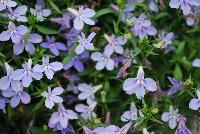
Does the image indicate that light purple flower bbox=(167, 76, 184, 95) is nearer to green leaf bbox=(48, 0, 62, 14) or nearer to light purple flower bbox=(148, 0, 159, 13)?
light purple flower bbox=(148, 0, 159, 13)

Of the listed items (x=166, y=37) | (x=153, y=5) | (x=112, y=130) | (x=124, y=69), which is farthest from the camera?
(x=153, y=5)

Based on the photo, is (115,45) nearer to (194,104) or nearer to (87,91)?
(87,91)

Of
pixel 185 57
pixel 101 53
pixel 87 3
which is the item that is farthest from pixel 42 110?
pixel 185 57

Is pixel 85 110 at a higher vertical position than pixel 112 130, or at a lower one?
lower

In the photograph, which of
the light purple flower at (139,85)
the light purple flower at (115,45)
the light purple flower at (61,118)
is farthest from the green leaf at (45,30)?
the light purple flower at (139,85)

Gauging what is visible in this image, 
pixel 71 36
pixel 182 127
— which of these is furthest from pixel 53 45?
pixel 182 127

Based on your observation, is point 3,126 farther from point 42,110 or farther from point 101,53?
point 101,53
